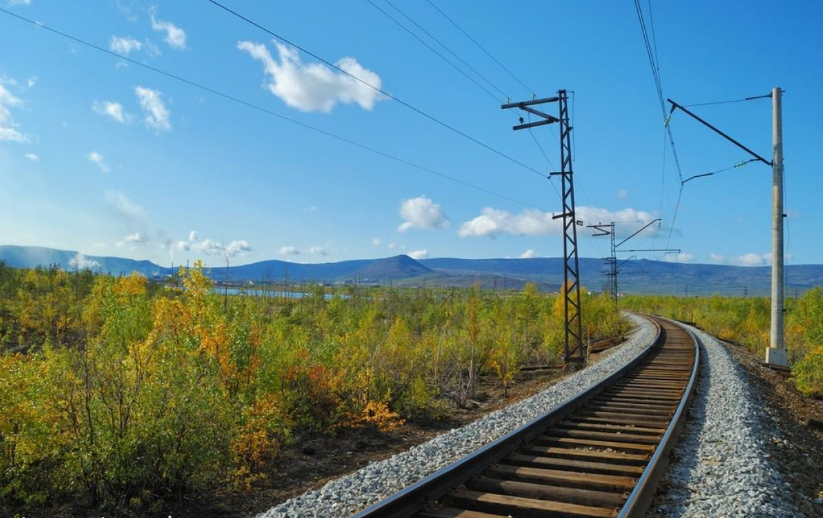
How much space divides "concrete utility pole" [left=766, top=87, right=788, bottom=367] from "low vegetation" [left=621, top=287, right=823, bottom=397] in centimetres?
103

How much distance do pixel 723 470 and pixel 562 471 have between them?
1.90 metres

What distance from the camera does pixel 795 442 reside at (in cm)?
848

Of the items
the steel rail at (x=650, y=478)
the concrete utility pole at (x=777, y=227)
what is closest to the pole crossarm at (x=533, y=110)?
the concrete utility pole at (x=777, y=227)

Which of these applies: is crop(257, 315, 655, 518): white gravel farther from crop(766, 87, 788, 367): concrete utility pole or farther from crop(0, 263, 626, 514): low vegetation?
crop(766, 87, 788, 367): concrete utility pole

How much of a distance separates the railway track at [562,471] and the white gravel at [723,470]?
214 millimetres

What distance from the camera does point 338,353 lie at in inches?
595

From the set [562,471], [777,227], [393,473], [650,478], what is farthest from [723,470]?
[777,227]

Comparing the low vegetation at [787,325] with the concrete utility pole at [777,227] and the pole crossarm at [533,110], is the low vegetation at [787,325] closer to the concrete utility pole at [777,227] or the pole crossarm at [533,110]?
the concrete utility pole at [777,227]

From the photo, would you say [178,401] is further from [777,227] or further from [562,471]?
[777,227]

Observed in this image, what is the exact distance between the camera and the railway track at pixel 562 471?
4789 millimetres

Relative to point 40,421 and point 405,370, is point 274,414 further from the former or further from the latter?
point 405,370

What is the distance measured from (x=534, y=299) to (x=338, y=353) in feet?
135

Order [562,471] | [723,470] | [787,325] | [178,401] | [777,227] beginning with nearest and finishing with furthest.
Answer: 1. [562,471]
2. [723,470]
3. [178,401]
4. [777,227]
5. [787,325]

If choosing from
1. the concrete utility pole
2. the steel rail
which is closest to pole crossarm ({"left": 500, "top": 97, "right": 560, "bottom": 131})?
the concrete utility pole
